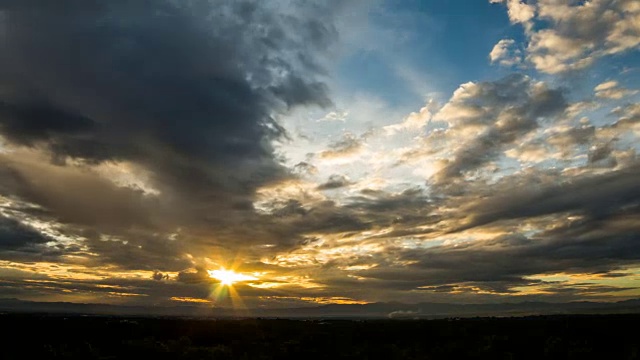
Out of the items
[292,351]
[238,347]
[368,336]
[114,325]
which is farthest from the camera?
Result: [114,325]

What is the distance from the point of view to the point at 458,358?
320ft

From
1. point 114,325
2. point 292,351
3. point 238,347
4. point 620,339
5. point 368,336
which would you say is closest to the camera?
point 292,351

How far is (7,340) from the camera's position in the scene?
138 m

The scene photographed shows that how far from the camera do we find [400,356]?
100 meters

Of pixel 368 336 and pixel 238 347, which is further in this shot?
pixel 368 336

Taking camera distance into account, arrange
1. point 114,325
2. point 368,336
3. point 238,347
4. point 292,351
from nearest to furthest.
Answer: point 292,351 < point 238,347 < point 368,336 < point 114,325

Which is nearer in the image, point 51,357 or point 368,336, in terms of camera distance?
point 51,357

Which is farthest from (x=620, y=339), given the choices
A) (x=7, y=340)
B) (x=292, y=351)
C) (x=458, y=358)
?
Answer: (x=7, y=340)

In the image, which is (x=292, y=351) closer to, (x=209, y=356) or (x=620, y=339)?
(x=209, y=356)

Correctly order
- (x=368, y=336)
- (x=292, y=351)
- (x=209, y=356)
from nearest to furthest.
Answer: (x=209, y=356)
(x=292, y=351)
(x=368, y=336)

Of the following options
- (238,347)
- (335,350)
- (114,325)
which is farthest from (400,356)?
(114,325)

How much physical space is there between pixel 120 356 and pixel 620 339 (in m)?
137

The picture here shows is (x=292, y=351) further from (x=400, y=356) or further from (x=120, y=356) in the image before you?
→ (x=120, y=356)

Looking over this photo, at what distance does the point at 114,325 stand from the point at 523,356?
16335cm
